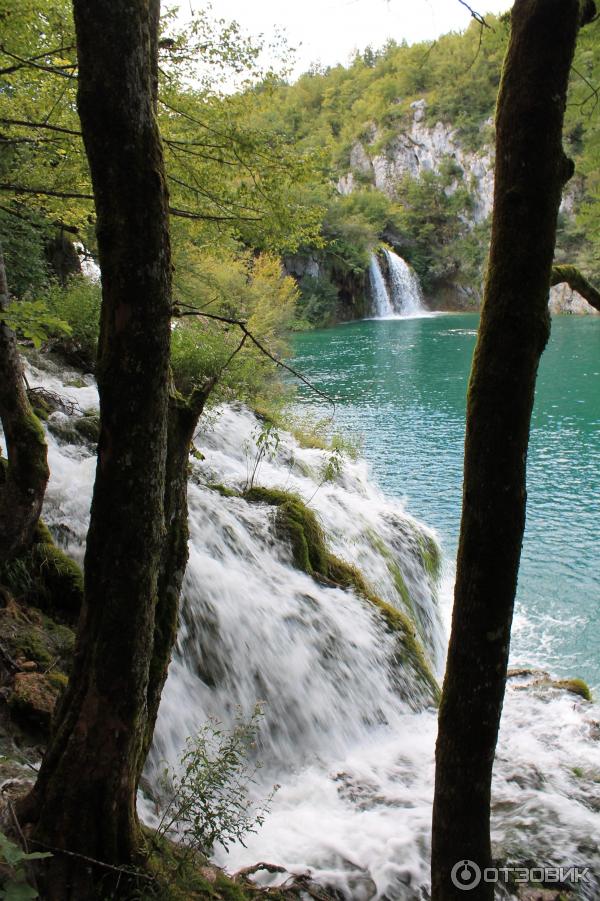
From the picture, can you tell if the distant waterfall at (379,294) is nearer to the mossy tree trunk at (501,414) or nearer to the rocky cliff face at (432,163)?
the rocky cliff face at (432,163)

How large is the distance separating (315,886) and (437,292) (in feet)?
198

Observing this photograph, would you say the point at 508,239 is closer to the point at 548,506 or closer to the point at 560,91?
the point at 560,91

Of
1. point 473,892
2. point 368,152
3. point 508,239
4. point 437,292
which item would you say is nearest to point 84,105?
point 508,239

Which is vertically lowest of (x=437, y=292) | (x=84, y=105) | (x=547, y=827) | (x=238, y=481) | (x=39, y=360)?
(x=547, y=827)

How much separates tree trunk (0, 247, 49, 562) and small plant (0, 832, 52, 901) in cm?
266

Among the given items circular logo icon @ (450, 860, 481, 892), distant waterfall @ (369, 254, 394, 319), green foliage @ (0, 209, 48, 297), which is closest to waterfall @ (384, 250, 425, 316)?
distant waterfall @ (369, 254, 394, 319)

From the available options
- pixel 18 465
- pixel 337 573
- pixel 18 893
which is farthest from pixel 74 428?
pixel 18 893

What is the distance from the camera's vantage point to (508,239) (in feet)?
7.76

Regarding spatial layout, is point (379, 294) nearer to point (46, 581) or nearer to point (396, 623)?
point (396, 623)

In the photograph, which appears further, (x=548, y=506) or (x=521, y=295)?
(x=548, y=506)

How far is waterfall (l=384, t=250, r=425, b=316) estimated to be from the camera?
170 feet

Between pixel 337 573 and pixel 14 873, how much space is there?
16.9 ft

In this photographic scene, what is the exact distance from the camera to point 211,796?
123 inches

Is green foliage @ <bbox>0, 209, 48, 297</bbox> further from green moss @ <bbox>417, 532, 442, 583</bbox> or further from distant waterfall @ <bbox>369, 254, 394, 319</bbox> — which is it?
distant waterfall @ <bbox>369, 254, 394, 319</bbox>
